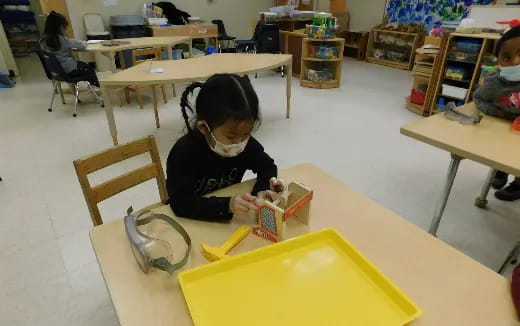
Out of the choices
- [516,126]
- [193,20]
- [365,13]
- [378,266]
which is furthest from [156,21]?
[378,266]

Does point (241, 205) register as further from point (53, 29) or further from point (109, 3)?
point (109, 3)

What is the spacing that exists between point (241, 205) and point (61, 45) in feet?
12.8

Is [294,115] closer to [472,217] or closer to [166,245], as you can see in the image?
[472,217]

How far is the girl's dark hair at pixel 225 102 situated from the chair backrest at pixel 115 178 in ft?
1.08

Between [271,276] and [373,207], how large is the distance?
0.43 meters

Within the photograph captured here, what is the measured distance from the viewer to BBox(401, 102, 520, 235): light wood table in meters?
1.30

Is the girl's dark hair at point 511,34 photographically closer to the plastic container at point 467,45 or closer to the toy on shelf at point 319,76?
the plastic container at point 467,45

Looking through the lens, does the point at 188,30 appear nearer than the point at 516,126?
No

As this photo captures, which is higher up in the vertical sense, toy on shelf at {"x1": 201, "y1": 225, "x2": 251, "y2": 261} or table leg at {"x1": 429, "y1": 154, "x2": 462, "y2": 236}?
toy on shelf at {"x1": 201, "y1": 225, "x2": 251, "y2": 261}

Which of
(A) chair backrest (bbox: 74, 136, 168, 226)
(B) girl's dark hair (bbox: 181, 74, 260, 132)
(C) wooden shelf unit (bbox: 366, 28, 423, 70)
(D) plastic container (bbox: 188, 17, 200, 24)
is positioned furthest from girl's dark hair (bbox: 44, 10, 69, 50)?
(C) wooden shelf unit (bbox: 366, 28, 423, 70)

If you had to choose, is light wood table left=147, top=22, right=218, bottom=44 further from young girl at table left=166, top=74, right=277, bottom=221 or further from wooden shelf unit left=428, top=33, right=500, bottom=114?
young girl at table left=166, top=74, right=277, bottom=221

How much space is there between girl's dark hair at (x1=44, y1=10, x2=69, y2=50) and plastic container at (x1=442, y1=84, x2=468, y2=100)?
4258 mm

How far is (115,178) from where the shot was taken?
119 centimetres

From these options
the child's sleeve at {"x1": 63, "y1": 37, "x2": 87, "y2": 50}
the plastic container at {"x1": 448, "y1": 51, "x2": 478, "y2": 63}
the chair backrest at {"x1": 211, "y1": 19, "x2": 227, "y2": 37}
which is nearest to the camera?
the plastic container at {"x1": 448, "y1": 51, "x2": 478, "y2": 63}
